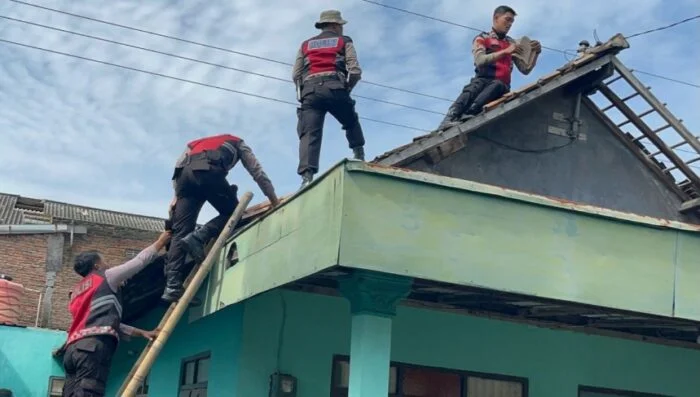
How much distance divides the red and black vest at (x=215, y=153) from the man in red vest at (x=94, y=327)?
0.99m

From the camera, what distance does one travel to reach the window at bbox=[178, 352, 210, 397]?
31.5 ft

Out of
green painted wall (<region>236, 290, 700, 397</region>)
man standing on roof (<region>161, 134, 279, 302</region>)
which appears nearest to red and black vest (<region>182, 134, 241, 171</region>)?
man standing on roof (<region>161, 134, 279, 302</region>)

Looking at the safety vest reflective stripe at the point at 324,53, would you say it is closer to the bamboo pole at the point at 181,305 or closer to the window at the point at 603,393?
the bamboo pole at the point at 181,305

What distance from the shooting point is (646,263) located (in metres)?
6.68

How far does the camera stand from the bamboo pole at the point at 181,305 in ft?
22.1

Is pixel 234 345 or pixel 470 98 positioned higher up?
pixel 470 98

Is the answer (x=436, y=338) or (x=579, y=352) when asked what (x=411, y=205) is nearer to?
(x=436, y=338)

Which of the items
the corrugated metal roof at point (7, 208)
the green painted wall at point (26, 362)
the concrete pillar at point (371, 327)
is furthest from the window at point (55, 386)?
the corrugated metal roof at point (7, 208)

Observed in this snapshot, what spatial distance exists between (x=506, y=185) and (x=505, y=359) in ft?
6.71

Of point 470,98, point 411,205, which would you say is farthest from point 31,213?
point 411,205

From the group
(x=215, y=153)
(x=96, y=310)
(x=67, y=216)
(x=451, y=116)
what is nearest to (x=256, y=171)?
(x=215, y=153)

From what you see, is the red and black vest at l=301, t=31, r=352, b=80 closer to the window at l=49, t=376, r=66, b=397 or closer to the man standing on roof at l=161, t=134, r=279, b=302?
the man standing on roof at l=161, t=134, r=279, b=302

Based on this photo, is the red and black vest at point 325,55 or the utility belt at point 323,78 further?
the red and black vest at point 325,55

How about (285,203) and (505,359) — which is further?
(505,359)
